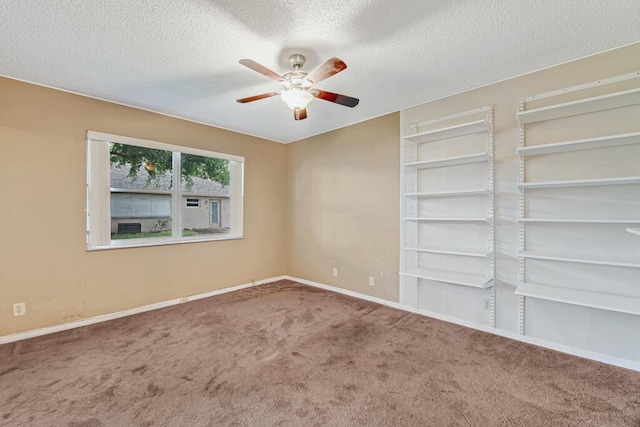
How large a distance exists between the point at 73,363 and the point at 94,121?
7.74 ft

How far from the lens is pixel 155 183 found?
3541mm

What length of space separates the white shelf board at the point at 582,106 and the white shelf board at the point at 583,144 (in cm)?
26

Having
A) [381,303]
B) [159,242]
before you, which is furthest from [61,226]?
[381,303]

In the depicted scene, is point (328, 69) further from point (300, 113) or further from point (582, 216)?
point (582, 216)

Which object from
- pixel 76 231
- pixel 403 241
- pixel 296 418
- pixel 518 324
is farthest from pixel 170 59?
pixel 518 324

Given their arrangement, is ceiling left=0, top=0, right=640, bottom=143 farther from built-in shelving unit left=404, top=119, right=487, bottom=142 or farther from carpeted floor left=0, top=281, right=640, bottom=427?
carpeted floor left=0, top=281, right=640, bottom=427

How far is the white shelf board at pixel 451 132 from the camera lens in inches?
107

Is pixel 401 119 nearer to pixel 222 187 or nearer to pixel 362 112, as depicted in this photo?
pixel 362 112

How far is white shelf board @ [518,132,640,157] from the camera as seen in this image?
2.01m

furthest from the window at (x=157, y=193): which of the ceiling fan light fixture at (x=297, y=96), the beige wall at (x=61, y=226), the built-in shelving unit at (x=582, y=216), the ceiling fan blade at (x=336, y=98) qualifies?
the built-in shelving unit at (x=582, y=216)

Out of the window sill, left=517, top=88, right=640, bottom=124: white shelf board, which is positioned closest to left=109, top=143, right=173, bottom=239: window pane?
the window sill

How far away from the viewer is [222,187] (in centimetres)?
425

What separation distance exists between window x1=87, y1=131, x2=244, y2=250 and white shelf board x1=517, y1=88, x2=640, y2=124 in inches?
141

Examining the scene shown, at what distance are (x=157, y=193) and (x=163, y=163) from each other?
15.6 inches
